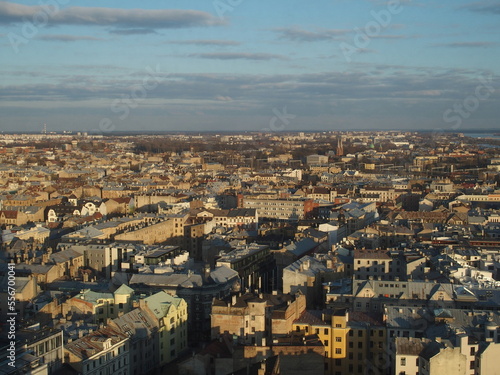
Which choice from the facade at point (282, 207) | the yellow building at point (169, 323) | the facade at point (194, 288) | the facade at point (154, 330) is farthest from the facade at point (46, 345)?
the facade at point (282, 207)

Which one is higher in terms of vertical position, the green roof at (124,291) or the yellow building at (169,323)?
the green roof at (124,291)

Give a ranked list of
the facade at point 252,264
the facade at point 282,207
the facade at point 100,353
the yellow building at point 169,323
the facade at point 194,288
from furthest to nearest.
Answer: the facade at point 282,207, the facade at point 252,264, the facade at point 194,288, the yellow building at point 169,323, the facade at point 100,353

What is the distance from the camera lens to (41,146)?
15688cm

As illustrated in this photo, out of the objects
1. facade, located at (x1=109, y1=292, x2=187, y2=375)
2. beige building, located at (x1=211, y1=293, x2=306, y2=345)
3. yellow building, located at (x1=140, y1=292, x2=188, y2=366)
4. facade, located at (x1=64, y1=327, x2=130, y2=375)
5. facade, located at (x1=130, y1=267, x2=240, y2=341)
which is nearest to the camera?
facade, located at (x1=64, y1=327, x2=130, y2=375)

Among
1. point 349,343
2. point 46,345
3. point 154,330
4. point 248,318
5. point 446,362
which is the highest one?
point 46,345

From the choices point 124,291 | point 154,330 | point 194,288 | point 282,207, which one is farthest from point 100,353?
point 282,207

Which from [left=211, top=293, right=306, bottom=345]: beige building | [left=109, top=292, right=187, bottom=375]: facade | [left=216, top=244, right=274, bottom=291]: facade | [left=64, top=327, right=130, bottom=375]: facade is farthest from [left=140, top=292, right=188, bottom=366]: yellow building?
[left=216, top=244, right=274, bottom=291]: facade

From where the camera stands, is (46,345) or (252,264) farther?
(252,264)

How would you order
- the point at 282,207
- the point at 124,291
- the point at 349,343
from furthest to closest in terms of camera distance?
the point at 282,207 < the point at 124,291 < the point at 349,343

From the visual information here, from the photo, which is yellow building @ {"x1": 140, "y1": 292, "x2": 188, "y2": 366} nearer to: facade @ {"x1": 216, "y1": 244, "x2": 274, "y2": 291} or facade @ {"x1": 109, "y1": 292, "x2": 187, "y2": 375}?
facade @ {"x1": 109, "y1": 292, "x2": 187, "y2": 375}

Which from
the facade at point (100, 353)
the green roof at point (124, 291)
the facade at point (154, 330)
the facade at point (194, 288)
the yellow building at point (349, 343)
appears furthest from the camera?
the facade at point (194, 288)

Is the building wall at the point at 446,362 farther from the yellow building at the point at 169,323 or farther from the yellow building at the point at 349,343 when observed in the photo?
the yellow building at the point at 169,323

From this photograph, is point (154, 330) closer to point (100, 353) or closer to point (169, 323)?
point (169, 323)

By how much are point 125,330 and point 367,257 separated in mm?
11403
